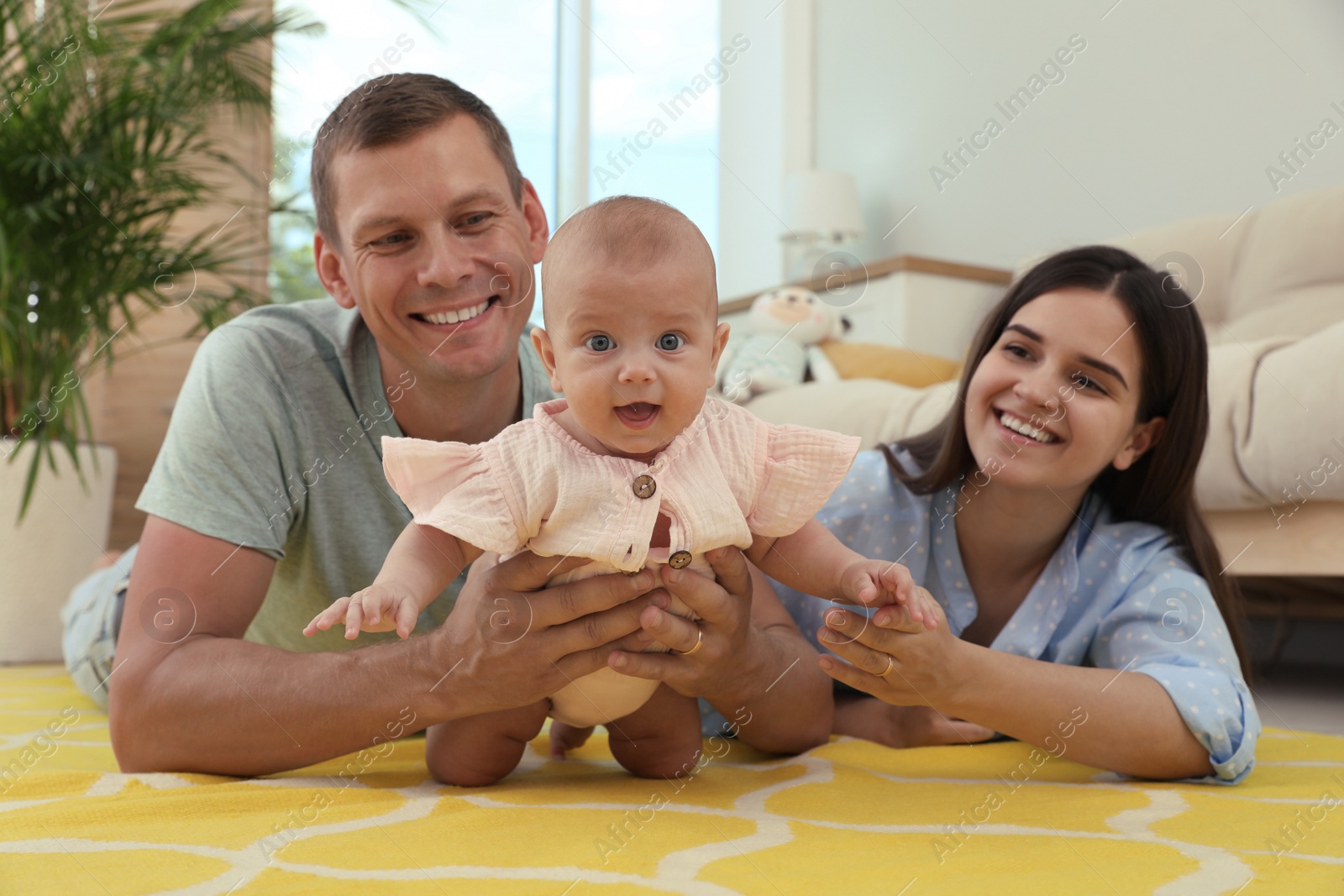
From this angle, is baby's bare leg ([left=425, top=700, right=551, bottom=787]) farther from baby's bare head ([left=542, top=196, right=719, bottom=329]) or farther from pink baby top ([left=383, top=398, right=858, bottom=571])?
baby's bare head ([left=542, top=196, right=719, bottom=329])

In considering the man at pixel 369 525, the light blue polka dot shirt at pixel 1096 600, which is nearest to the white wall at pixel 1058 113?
the light blue polka dot shirt at pixel 1096 600

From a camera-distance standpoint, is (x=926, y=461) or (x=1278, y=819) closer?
(x=1278, y=819)

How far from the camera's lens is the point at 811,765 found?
1.21 meters

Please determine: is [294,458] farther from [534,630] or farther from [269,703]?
[534,630]

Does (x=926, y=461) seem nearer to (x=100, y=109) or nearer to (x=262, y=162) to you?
(x=100, y=109)

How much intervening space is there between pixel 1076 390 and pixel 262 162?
145 inches

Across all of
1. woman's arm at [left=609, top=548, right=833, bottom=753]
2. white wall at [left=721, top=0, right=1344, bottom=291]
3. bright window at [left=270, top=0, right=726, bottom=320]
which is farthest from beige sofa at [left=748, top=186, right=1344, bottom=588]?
bright window at [left=270, top=0, right=726, bottom=320]

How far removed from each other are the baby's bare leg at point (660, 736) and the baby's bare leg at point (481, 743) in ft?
0.28

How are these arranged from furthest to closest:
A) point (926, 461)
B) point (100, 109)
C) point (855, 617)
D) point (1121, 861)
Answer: point (100, 109) < point (926, 461) < point (855, 617) < point (1121, 861)

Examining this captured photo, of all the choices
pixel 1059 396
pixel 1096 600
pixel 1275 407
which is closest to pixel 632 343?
pixel 1059 396

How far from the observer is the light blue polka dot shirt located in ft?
3.72

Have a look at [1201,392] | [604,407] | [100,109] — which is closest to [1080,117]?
[1201,392]

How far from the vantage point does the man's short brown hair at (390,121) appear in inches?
48.2

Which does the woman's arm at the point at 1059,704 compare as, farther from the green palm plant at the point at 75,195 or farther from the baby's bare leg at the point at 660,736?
the green palm plant at the point at 75,195
